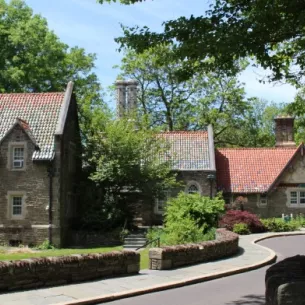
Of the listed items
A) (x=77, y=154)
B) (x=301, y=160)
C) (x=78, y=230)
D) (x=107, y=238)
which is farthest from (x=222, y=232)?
(x=301, y=160)

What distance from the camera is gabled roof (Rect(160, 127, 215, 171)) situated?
4012cm

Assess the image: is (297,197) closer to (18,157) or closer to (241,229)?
(241,229)

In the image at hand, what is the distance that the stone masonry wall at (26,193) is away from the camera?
105ft

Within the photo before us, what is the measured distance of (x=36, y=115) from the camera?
1344 inches

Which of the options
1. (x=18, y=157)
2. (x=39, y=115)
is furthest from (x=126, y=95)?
(x=18, y=157)

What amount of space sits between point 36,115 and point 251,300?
974 inches

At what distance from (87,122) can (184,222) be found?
15094 mm

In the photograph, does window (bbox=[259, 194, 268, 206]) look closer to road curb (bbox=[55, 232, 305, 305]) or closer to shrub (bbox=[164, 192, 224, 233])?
shrub (bbox=[164, 192, 224, 233])

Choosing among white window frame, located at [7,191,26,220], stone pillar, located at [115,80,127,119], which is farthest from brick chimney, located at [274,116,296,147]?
white window frame, located at [7,191,26,220]

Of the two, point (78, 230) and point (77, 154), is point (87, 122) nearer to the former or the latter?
point (77, 154)

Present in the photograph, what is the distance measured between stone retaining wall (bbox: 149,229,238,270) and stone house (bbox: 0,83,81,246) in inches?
498

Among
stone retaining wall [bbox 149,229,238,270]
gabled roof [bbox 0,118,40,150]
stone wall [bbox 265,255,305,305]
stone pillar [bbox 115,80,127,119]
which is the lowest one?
stone retaining wall [bbox 149,229,238,270]

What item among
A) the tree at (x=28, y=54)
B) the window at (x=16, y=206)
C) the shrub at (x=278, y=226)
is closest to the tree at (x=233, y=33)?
the window at (x=16, y=206)

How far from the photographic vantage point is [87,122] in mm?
38062
